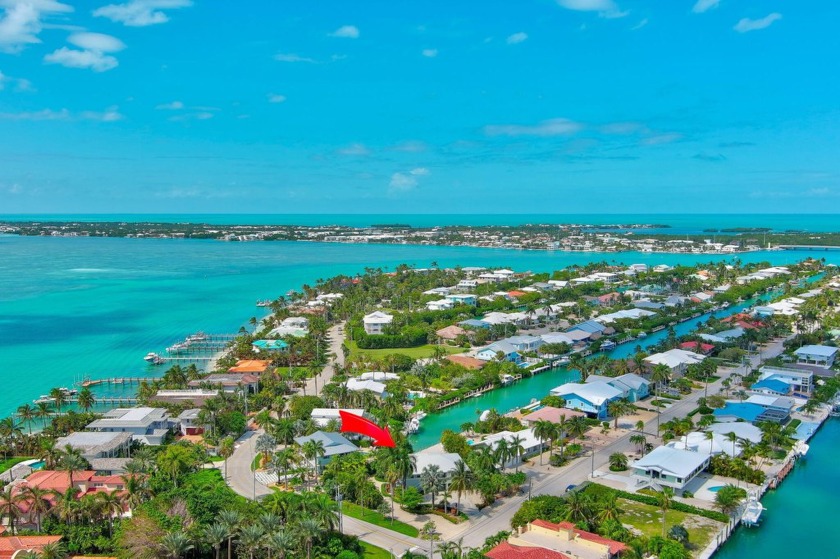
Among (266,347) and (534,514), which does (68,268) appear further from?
(534,514)

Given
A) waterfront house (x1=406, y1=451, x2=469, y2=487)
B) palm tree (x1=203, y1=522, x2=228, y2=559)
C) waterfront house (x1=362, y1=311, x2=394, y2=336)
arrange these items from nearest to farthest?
palm tree (x1=203, y1=522, x2=228, y2=559), waterfront house (x1=406, y1=451, x2=469, y2=487), waterfront house (x1=362, y1=311, x2=394, y2=336)

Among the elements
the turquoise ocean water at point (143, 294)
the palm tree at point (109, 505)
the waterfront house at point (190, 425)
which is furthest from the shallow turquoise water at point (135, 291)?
the palm tree at point (109, 505)

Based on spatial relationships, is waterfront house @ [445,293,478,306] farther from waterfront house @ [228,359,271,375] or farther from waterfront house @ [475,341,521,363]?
waterfront house @ [228,359,271,375]

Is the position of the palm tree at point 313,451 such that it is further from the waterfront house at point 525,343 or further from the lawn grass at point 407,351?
the waterfront house at point 525,343

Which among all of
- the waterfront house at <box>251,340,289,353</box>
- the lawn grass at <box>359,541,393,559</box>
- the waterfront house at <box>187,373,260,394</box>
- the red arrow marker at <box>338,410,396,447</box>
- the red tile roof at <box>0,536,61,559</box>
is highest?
the red arrow marker at <box>338,410,396,447</box>

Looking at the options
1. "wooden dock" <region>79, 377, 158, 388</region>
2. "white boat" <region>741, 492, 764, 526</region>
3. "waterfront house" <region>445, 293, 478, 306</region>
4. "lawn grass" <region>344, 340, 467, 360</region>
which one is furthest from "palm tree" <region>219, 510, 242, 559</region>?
"waterfront house" <region>445, 293, 478, 306</region>

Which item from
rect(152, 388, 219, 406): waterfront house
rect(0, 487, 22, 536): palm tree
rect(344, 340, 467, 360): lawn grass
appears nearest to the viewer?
rect(0, 487, 22, 536): palm tree
